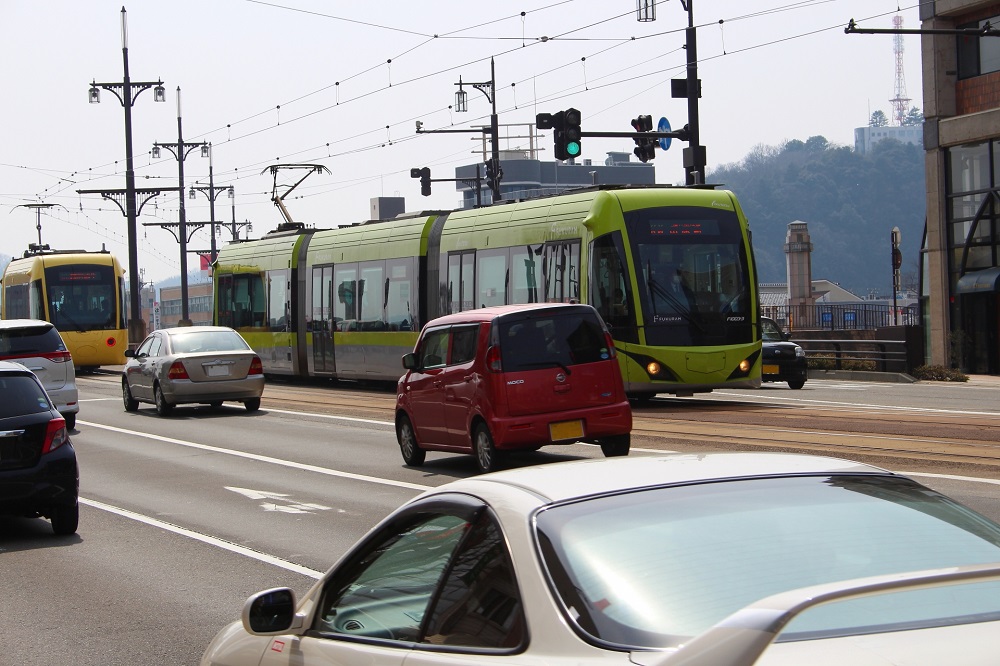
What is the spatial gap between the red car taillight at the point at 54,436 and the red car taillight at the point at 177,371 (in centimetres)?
1363

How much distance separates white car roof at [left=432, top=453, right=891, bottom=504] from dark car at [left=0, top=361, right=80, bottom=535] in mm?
8851

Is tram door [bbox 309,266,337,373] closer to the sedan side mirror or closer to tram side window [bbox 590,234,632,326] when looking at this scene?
tram side window [bbox 590,234,632,326]

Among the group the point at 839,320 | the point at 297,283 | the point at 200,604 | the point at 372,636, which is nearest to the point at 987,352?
the point at 839,320

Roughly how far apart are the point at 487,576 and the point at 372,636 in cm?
65

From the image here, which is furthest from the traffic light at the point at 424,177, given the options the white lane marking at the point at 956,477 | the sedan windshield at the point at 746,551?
the sedan windshield at the point at 746,551

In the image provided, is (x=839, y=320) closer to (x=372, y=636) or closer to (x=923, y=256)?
(x=923, y=256)

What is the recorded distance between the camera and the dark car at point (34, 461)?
39.6 feet

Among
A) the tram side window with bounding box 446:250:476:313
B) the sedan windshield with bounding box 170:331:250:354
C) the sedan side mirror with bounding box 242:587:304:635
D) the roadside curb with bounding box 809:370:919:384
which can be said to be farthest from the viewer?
the roadside curb with bounding box 809:370:919:384

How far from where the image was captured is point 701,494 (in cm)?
369

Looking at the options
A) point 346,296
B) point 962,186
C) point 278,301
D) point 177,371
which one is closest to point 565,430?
point 177,371

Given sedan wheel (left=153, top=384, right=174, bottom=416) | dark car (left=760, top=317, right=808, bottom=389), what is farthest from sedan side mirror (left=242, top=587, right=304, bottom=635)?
dark car (left=760, top=317, right=808, bottom=389)

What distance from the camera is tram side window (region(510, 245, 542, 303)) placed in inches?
993

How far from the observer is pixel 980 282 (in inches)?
1505

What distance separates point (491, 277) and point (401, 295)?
13.8 feet
